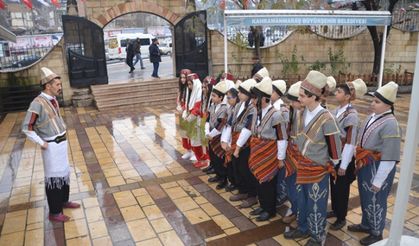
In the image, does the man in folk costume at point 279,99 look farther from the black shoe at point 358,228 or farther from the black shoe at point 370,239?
the black shoe at point 370,239

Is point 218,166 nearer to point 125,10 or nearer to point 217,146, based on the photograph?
point 217,146

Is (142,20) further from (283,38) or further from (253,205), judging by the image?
(253,205)

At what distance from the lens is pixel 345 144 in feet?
11.3

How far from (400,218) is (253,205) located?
205 cm

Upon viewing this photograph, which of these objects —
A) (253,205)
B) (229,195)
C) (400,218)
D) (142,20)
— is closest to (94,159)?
(229,195)

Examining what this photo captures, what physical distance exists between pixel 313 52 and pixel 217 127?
10.1m

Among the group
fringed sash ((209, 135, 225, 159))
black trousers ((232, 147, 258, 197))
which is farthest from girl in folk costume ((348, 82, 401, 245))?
fringed sash ((209, 135, 225, 159))

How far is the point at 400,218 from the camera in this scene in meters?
2.52

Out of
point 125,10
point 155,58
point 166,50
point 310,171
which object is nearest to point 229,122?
point 310,171

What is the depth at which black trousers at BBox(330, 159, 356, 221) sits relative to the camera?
3.64m

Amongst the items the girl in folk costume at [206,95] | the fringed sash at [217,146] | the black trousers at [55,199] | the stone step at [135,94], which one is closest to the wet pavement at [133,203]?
the black trousers at [55,199]

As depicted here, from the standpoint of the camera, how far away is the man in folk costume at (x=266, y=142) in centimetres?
365

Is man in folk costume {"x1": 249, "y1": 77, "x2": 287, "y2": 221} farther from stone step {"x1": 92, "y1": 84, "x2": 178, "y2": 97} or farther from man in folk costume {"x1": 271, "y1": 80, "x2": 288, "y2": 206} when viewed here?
stone step {"x1": 92, "y1": 84, "x2": 178, "y2": 97}

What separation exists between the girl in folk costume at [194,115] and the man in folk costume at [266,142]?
5.67 ft
